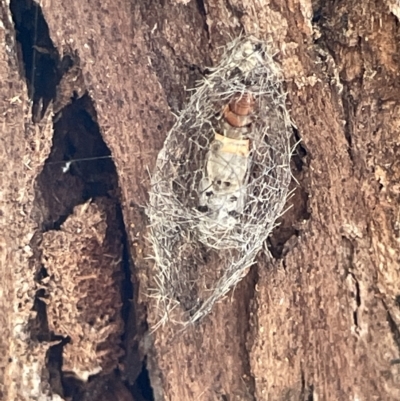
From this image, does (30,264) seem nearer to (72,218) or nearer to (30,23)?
(72,218)

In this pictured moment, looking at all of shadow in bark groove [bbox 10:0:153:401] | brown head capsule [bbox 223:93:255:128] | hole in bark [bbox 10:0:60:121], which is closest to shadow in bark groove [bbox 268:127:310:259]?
brown head capsule [bbox 223:93:255:128]

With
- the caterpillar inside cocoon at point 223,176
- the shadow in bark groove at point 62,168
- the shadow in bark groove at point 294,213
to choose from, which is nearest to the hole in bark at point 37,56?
the shadow in bark groove at point 62,168

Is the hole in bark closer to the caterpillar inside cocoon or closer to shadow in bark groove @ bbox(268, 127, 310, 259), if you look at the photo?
the caterpillar inside cocoon

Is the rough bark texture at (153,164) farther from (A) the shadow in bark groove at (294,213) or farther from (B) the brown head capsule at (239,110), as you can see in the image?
(B) the brown head capsule at (239,110)

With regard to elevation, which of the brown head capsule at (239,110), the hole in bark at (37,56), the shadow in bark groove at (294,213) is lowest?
the shadow in bark groove at (294,213)

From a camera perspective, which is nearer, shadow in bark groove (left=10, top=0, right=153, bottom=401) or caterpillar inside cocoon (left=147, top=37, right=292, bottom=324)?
caterpillar inside cocoon (left=147, top=37, right=292, bottom=324)
